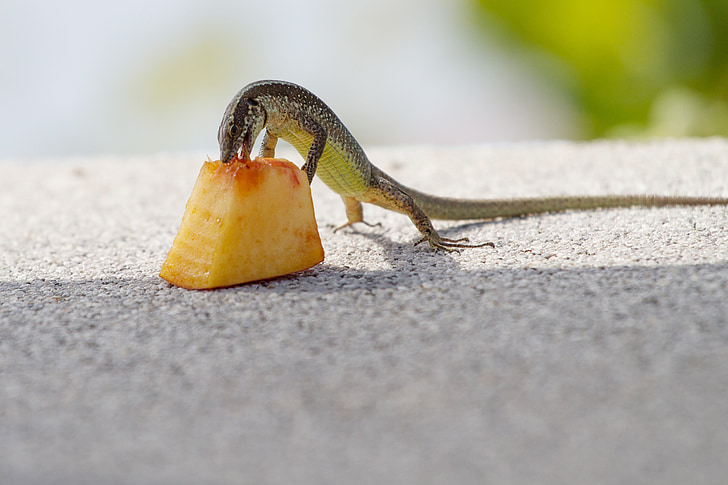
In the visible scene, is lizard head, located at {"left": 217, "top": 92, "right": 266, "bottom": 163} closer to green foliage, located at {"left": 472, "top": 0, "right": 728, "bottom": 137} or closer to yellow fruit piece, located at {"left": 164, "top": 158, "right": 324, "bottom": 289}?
yellow fruit piece, located at {"left": 164, "top": 158, "right": 324, "bottom": 289}

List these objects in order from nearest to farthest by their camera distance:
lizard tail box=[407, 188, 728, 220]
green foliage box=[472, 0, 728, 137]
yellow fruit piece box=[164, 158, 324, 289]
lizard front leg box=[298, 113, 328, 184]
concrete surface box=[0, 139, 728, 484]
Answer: concrete surface box=[0, 139, 728, 484]
yellow fruit piece box=[164, 158, 324, 289]
lizard front leg box=[298, 113, 328, 184]
lizard tail box=[407, 188, 728, 220]
green foliage box=[472, 0, 728, 137]

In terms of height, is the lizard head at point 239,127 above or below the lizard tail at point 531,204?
above

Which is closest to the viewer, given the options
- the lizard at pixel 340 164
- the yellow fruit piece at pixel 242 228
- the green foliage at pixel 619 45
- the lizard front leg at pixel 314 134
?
the yellow fruit piece at pixel 242 228

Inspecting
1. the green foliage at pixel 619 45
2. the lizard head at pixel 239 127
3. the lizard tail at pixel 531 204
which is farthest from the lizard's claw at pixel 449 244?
the green foliage at pixel 619 45

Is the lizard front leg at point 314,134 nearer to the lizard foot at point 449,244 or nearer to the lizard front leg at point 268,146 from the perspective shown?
the lizard front leg at point 268,146

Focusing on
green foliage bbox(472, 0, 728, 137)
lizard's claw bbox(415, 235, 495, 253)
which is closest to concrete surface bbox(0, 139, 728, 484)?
lizard's claw bbox(415, 235, 495, 253)

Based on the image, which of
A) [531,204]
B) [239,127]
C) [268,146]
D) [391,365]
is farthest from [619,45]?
[391,365]
